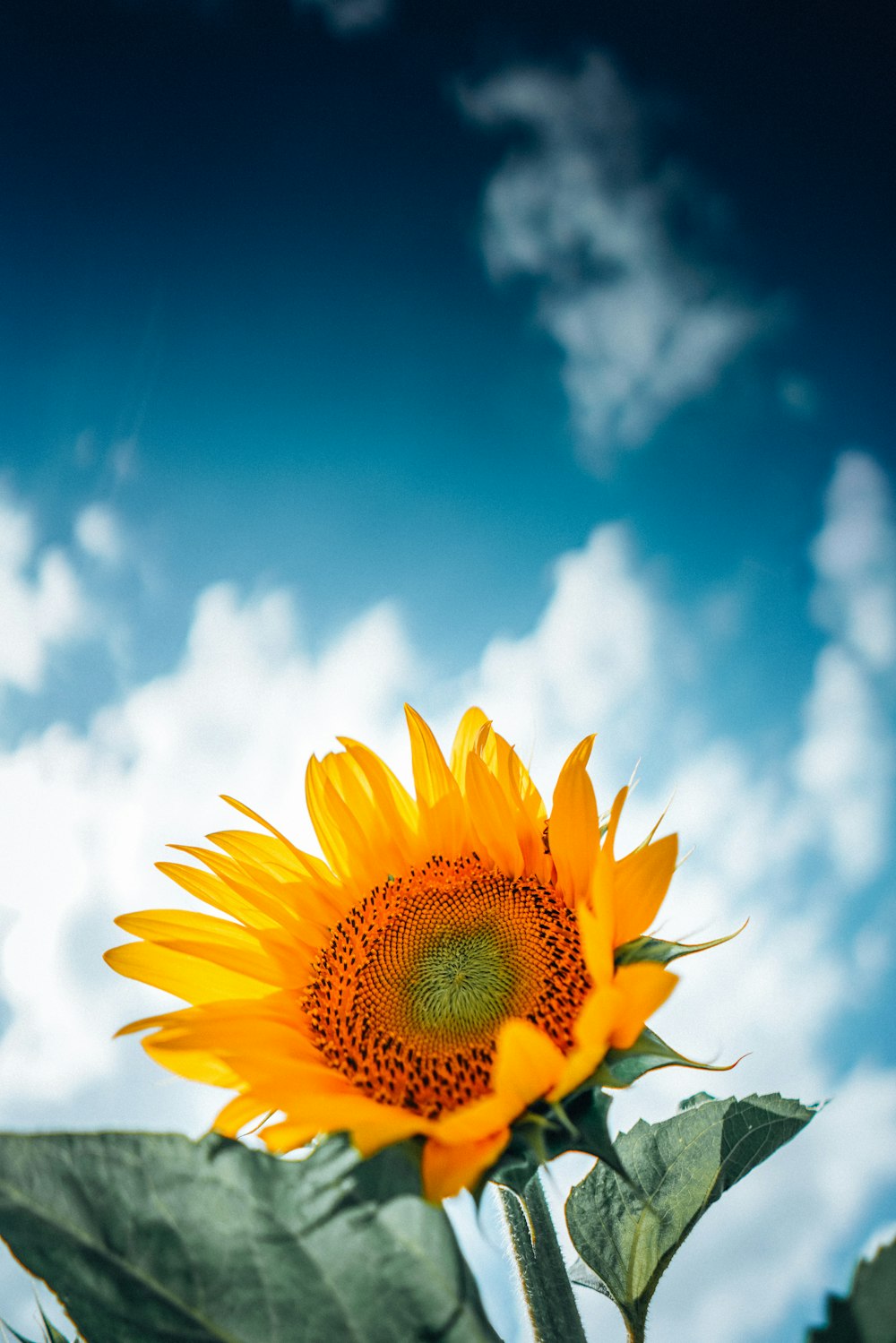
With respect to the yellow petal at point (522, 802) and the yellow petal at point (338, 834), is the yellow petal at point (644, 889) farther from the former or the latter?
the yellow petal at point (338, 834)

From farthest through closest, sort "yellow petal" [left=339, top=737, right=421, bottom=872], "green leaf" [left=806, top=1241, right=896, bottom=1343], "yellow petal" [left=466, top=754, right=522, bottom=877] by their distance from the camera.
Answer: "yellow petal" [left=339, top=737, right=421, bottom=872]
"yellow petal" [left=466, top=754, right=522, bottom=877]
"green leaf" [left=806, top=1241, right=896, bottom=1343]

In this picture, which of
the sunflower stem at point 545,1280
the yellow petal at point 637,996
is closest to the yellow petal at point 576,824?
the yellow petal at point 637,996

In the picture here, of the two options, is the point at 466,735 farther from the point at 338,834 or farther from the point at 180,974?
the point at 180,974

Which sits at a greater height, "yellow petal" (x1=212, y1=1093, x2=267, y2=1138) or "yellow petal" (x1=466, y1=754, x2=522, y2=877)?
"yellow petal" (x1=466, y1=754, x2=522, y2=877)

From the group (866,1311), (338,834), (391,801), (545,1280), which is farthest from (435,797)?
(866,1311)

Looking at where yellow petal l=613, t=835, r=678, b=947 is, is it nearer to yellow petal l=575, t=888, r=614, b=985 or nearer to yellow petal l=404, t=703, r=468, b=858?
yellow petal l=575, t=888, r=614, b=985

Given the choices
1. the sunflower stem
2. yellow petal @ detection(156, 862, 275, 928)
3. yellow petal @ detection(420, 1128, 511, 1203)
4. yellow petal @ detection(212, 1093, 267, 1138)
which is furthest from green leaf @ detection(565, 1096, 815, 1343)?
yellow petal @ detection(156, 862, 275, 928)
